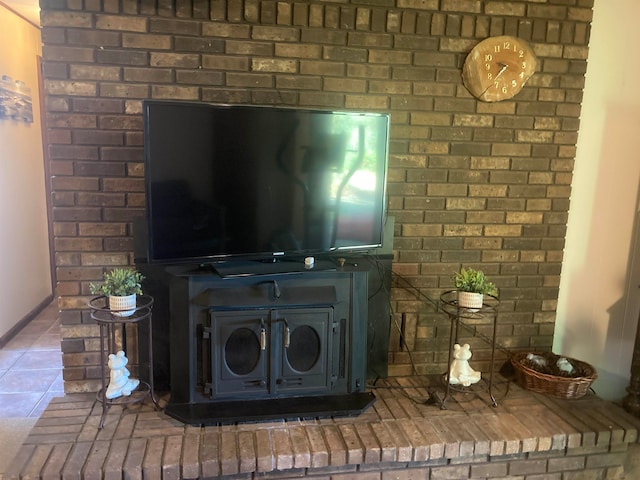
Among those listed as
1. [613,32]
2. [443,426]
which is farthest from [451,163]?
[443,426]

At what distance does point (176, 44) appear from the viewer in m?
2.18

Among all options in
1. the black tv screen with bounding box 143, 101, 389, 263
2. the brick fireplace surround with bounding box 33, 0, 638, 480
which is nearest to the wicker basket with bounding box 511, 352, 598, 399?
the brick fireplace surround with bounding box 33, 0, 638, 480

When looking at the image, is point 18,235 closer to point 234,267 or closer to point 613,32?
point 234,267

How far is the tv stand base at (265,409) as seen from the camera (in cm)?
205

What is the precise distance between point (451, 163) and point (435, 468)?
54.9 inches

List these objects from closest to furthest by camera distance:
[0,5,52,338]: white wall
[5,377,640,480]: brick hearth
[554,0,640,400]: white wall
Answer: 1. [5,377,640,480]: brick hearth
2. [554,0,640,400]: white wall
3. [0,5,52,338]: white wall

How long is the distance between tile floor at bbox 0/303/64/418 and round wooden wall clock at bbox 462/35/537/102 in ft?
8.38

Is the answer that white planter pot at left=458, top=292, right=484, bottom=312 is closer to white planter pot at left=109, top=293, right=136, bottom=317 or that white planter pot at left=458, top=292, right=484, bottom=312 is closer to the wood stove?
the wood stove

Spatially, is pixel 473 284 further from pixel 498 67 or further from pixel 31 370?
pixel 31 370

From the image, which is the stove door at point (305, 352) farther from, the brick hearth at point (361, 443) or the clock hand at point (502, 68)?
the clock hand at point (502, 68)

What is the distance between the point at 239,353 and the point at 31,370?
165cm

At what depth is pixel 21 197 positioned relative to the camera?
12.7ft

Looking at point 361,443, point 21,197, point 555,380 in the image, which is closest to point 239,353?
point 361,443

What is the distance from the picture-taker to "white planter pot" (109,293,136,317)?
6.59ft
